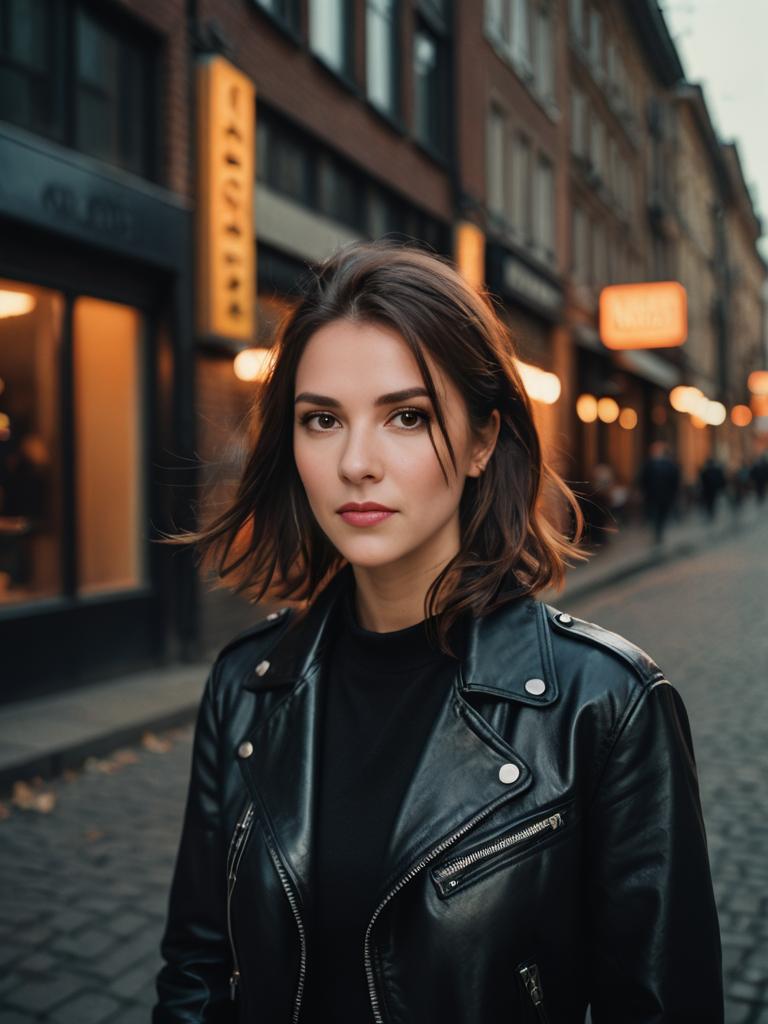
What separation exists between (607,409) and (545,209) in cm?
600

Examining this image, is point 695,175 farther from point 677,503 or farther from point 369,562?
point 369,562

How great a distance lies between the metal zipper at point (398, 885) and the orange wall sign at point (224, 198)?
7992 mm

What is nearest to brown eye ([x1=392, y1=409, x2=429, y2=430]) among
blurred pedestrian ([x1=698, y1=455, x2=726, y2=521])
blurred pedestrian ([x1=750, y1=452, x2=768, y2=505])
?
blurred pedestrian ([x1=698, y1=455, x2=726, y2=521])

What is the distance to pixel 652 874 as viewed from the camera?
58.9 inches

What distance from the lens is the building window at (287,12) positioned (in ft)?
34.6

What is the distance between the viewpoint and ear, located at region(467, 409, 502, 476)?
71.6 inches

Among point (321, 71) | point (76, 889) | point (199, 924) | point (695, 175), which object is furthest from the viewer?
point (695, 175)

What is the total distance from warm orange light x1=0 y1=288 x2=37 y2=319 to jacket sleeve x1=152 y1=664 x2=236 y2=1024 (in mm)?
6417

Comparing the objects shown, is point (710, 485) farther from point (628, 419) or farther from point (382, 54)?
point (382, 54)

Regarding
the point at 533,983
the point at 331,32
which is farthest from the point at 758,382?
the point at 533,983

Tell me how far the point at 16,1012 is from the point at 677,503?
89.9 feet

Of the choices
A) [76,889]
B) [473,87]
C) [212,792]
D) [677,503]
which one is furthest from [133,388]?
[677,503]

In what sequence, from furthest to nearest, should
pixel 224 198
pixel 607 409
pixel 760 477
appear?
pixel 760 477 → pixel 607 409 → pixel 224 198

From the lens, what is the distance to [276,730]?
1774 mm
